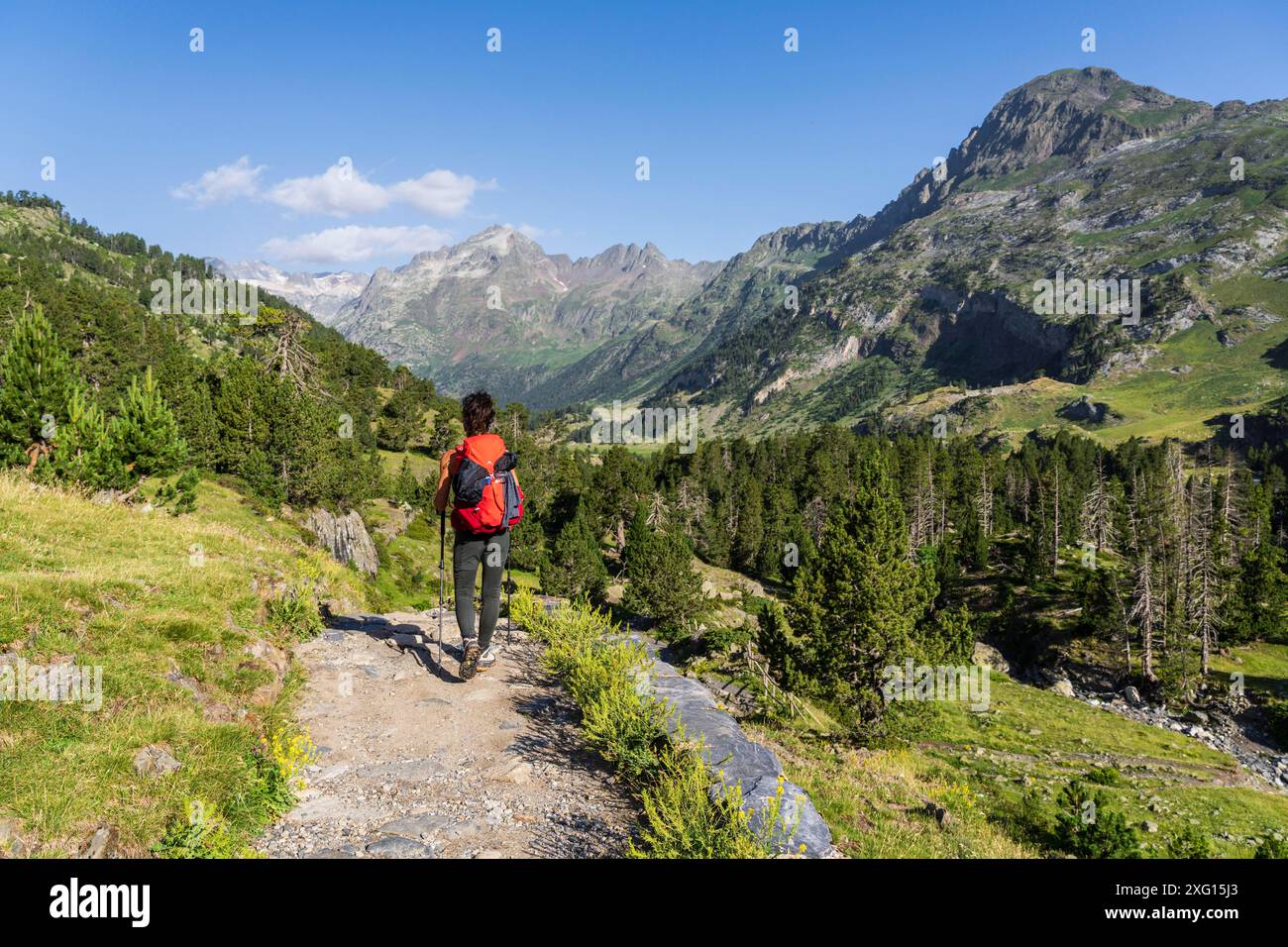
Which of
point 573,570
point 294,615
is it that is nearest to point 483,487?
point 294,615

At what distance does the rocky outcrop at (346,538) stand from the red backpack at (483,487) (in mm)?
35750

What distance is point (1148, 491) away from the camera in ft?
190

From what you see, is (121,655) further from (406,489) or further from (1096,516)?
(1096,516)

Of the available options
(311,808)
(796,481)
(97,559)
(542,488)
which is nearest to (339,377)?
(542,488)

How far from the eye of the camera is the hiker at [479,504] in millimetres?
9109

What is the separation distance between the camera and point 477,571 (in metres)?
9.80

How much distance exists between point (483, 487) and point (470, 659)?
3180 millimetres

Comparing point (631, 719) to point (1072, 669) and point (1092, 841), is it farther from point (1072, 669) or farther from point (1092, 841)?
point (1072, 669)

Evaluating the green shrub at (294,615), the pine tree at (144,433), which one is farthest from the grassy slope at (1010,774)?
the pine tree at (144,433)

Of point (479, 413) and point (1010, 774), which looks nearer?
point (479, 413)

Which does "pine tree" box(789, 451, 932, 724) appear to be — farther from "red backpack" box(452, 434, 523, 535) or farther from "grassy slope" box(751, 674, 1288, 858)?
"red backpack" box(452, 434, 523, 535)

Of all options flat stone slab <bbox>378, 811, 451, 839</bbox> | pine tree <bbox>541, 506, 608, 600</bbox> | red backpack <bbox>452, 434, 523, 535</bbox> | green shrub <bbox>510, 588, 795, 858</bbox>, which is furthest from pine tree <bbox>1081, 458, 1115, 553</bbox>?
flat stone slab <bbox>378, 811, 451, 839</bbox>

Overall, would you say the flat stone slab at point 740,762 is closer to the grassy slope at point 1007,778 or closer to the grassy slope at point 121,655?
the grassy slope at point 1007,778

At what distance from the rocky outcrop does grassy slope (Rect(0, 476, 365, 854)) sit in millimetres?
30212
